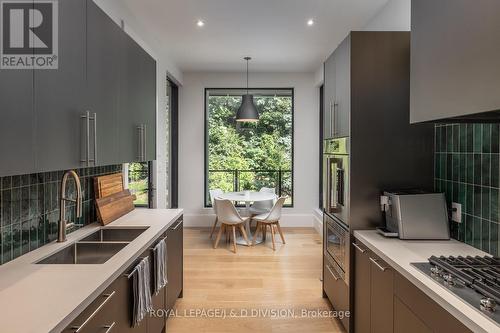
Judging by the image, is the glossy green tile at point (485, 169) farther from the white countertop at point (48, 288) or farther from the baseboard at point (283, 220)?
the baseboard at point (283, 220)

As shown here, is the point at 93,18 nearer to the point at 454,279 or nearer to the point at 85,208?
the point at 85,208

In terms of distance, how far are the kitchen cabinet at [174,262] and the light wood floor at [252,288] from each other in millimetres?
224

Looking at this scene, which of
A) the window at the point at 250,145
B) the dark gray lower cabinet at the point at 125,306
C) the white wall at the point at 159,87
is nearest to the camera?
the dark gray lower cabinet at the point at 125,306

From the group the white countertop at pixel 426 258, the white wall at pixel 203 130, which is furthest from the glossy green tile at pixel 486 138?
the white wall at pixel 203 130

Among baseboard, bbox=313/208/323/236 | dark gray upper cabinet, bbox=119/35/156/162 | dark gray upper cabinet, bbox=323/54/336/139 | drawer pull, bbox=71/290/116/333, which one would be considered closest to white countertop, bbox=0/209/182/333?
drawer pull, bbox=71/290/116/333

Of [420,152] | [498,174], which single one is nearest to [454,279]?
[498,174]

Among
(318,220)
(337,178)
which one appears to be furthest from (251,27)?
(318,220)

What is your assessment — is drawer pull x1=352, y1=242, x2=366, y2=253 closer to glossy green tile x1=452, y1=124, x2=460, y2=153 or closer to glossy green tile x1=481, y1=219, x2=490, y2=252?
glossy green tile x1=481, y1=219, x2=490, y2=252

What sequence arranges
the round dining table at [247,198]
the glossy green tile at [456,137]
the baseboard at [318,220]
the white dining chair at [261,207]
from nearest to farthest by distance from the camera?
the glossy green tile at [456,137]
the round dining table at [247,198]
the white dining chair at [261,207]
the baseboard at [318,220]

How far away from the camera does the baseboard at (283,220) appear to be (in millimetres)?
6277

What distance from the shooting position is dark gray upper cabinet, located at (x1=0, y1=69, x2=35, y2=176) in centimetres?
117

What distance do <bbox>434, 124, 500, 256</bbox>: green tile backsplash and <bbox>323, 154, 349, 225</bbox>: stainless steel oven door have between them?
0.66 meters

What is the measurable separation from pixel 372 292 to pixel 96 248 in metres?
1.83

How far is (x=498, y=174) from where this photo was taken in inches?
70.1
